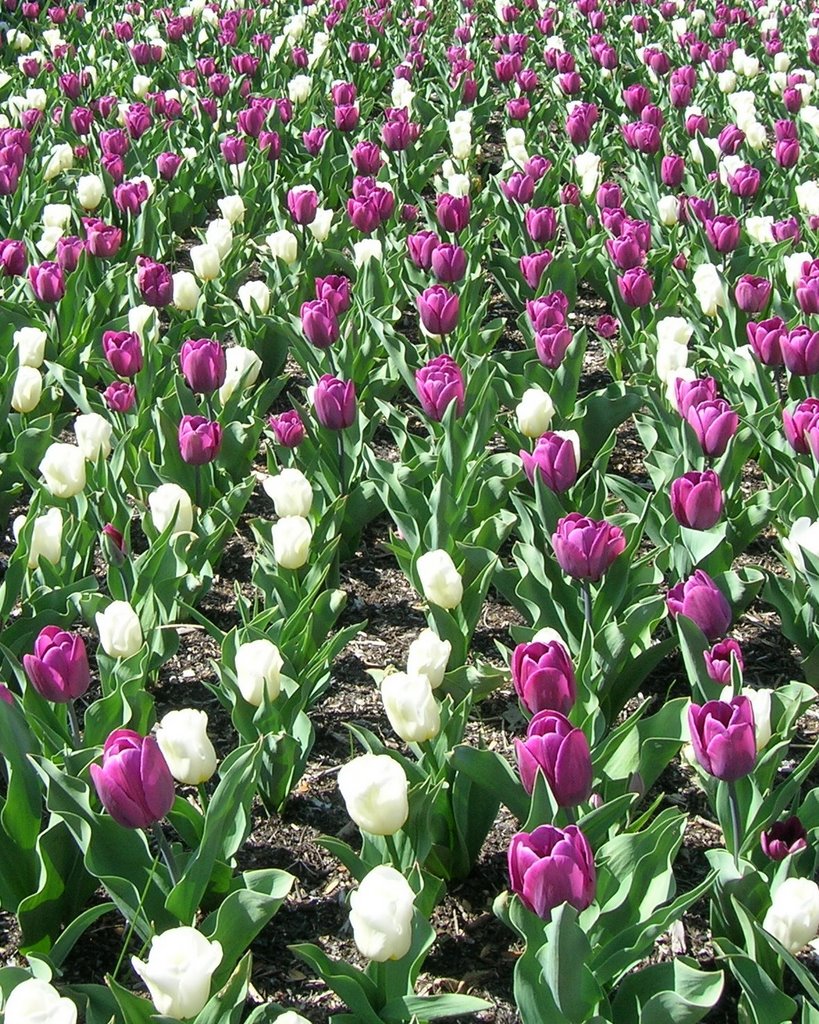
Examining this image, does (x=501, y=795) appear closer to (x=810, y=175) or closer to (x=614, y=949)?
(x=614, y=949)

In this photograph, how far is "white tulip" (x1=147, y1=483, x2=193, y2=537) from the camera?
2.64 m

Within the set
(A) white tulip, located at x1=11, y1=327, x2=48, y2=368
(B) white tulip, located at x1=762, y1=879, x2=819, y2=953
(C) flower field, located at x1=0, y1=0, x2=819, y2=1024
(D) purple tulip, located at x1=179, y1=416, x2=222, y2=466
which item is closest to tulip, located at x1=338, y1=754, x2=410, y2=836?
(C) flower field, located at x1=0, y1=0, x2=819, y2=1024

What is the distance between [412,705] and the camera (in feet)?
6.35

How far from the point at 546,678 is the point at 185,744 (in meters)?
0.57

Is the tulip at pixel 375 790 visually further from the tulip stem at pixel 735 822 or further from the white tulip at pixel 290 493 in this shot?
the white tulip at pixel 290 493

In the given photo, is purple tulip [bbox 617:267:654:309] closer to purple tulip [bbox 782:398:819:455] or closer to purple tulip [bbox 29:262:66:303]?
purple tulip [bbox 782:398:819:455]

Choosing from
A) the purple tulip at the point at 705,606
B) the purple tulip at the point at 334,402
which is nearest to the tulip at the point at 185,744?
the purple tulip at the point at 705,606

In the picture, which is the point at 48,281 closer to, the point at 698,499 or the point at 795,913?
the point at 698,499

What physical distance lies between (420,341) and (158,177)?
180 centimetres

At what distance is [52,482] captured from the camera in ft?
8.87

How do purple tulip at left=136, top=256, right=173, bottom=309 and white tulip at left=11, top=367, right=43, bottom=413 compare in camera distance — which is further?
purple tulip at left=136, top=256, right=173, bottom=309

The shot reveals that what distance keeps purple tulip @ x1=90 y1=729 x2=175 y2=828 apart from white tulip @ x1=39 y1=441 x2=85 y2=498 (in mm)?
1108

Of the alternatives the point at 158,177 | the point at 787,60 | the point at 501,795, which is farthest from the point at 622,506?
the point at 787,60

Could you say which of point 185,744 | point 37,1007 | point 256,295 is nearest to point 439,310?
point 256,295
